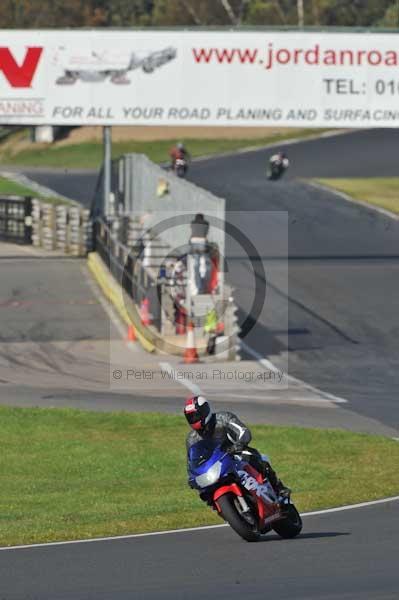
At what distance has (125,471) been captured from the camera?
17250 millimetres

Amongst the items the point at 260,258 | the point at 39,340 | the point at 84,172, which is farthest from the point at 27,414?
the point at 84,172

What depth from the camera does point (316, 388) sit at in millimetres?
23844

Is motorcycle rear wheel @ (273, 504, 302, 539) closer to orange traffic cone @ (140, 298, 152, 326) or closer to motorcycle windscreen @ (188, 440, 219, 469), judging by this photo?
motorcycle windscreen @ (188, 440, 219, 469)

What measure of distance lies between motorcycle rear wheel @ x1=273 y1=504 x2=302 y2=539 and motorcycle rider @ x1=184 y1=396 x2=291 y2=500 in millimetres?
173

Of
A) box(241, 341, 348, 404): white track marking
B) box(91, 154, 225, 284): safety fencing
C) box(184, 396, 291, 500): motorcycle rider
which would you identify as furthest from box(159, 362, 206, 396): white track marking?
box(184, 396, 291, 500): motorcycle rider

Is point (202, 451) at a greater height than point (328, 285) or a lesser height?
greater

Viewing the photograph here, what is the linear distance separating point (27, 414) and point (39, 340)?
7604 mm

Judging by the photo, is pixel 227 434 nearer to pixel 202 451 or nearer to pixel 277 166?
pixel 202 451

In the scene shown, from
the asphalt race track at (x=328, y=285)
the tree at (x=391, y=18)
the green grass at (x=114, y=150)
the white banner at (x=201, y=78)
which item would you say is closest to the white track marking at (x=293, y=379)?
the asphalt race track at (x=328, y=285)

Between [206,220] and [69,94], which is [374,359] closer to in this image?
[206,220]

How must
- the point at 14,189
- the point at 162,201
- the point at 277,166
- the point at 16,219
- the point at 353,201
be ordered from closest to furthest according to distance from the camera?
the point at 162,201 → the point at 16,219 → the point at 353,201 → the point at 277,166 → the point at 14,189

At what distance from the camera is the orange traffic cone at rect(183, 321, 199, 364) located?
26.0m

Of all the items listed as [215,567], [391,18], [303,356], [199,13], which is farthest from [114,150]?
[215,567]

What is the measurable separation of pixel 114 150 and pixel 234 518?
6478 cm
